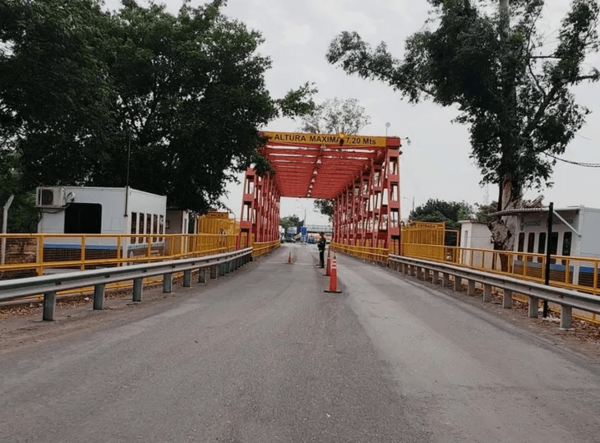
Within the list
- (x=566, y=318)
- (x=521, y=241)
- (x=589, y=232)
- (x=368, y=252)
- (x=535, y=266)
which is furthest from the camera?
(x=368, y=252)

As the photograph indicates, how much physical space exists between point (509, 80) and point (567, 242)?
6.78 meters

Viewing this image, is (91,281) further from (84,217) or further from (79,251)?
(84,217)

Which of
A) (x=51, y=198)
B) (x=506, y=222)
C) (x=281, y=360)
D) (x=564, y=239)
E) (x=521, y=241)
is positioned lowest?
(x=281, y=360)

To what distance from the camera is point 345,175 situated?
53406 mm

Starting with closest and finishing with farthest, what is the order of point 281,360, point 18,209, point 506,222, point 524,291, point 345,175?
point 281,360, point 524,291, point 506,222, point 18,209, point 345,175

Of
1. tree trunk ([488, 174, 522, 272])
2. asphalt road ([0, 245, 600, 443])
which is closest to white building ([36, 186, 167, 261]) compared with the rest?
asphalt road ([0, 245, 600, 443])

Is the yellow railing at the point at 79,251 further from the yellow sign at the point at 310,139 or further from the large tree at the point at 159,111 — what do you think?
the yellow sign at the point at 310,139

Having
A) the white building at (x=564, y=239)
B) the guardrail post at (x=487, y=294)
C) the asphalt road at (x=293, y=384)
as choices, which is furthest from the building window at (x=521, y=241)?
the asphalt road at (x=293, y=384)

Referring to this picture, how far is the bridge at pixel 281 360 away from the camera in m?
4.23

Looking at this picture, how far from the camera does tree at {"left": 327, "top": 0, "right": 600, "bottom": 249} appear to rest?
66.7 feet

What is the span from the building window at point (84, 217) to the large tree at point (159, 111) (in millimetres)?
4380

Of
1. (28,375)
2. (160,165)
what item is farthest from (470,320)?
(160,165)

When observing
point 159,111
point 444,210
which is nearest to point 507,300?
point 159,111

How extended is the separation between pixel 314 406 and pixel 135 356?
2.59 m
